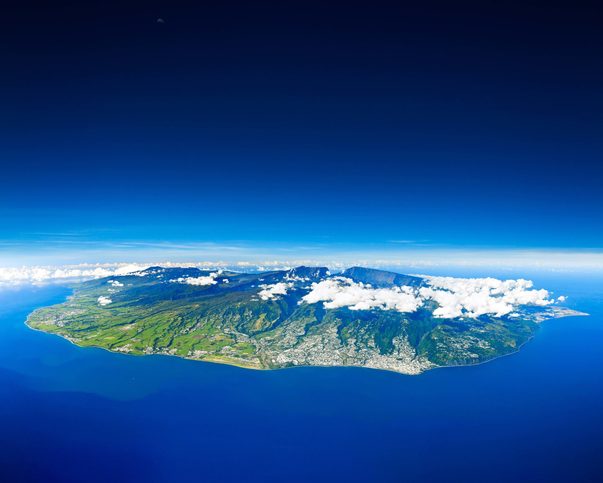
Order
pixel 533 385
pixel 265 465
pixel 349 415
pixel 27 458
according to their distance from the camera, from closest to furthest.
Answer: pixel 27 458 → pixel 265 465 → pixel 349 415 → pixel 533 385

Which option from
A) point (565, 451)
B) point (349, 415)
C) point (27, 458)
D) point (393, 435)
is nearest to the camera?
point (27, 458)

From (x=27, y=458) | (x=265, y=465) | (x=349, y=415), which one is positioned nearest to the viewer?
(x=27, y=458)

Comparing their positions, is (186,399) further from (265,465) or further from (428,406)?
(428,406)

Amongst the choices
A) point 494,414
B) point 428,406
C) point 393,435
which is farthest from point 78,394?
point 494,414

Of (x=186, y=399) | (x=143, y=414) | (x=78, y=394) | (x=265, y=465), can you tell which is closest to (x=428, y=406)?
(x=265, y=465)

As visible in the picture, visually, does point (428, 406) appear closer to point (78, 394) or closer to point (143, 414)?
point (143, 414)

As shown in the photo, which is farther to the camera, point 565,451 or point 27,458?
point 565,451
